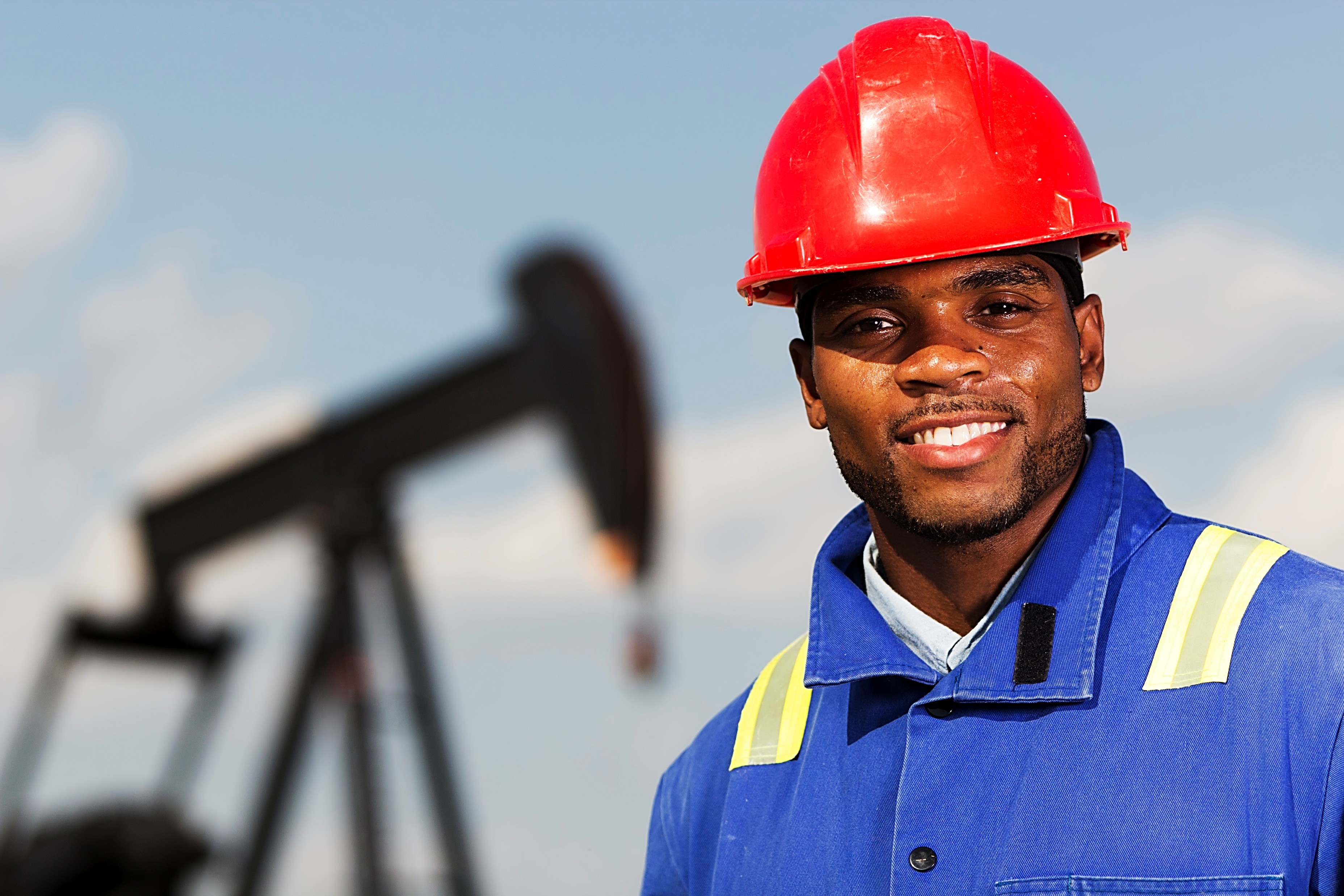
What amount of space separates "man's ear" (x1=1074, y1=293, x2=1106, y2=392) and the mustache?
0.24 metres

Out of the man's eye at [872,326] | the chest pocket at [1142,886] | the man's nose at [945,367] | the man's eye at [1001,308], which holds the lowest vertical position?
the chest pocket at [1142,886]

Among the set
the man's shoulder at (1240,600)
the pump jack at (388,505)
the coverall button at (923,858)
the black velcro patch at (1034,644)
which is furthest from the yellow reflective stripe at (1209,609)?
Result: the pump jack at (388,505)

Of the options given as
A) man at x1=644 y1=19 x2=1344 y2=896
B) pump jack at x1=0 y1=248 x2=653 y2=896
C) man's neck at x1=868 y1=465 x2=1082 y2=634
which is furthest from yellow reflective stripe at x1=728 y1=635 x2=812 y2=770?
pump jack at x1=0 y1=248 x2=653 y2=896

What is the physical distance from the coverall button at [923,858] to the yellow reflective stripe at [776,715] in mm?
368

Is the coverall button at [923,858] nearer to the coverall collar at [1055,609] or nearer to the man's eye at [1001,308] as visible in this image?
the coverall collar at [1055,609]

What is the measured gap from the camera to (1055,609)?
6.57 ft

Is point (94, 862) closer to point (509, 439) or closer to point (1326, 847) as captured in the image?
point (509, 439)

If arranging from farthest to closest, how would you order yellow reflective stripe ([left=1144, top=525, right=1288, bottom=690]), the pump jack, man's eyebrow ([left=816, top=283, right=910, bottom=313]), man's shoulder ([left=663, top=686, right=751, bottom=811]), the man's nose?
the pump jack
man's shoulder ([left=663, top=686, right=751, bottom=811])
man's eyebrow ([left=816, top=283, right=910, bottom=313])
the man's nose
yellow reflective stripe ([left=1144, top=525, right=1288, bottom=690])

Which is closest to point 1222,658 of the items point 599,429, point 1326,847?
point 1326,847

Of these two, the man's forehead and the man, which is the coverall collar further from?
the man's forehead

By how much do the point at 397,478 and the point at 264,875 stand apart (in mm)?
2685

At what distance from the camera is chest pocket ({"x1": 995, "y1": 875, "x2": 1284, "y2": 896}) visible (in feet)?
5.72

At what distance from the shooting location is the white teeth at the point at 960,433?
2.07 m

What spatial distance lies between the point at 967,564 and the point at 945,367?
0.31 meters
